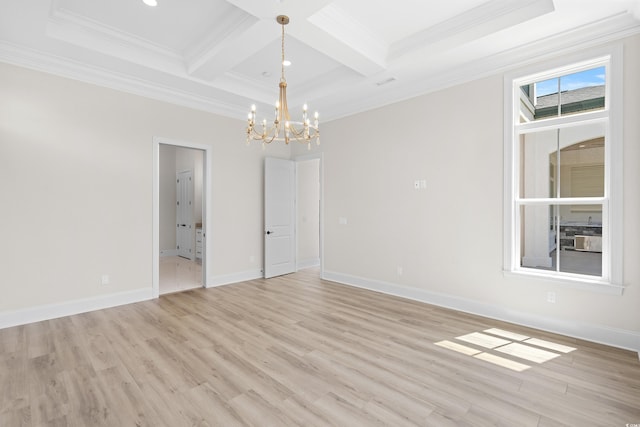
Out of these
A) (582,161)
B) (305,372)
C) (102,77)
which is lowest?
(305,372)

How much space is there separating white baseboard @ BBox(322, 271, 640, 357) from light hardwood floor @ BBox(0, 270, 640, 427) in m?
0.13

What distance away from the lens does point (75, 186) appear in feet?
13.0

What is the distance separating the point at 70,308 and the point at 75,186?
61.7 inches

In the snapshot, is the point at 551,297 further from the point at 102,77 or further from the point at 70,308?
the point at 102,77

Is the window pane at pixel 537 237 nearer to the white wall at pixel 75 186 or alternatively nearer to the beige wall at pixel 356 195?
the beige wall at pixel 356 195

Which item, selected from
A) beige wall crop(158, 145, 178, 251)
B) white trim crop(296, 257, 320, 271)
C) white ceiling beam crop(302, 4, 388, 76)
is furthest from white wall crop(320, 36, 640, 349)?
beige wall crop(158, 145, 178, 251)

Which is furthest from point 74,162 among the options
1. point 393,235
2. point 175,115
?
point 393,235

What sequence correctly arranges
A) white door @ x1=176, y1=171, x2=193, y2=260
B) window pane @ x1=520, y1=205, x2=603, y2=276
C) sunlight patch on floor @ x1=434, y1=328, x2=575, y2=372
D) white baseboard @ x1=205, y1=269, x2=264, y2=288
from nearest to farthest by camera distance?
1. sunlight patch on floor @ x1=434, y1=328, x2=575, y2=372
2. window pane @ x1=520, y1=205, x2=603, y2=276
3. white baseboard @ x1=205, y1=269, x2=264, y2=288
4. white door @ x1=176, y1=171, x2=193, y2=260

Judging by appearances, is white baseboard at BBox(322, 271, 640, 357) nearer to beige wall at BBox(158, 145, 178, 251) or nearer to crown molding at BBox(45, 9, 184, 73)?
crown molding at BBox(45, 9, 184, 73)

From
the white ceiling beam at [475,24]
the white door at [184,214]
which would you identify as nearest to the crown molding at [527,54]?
the white ceiling beam at [475,24]

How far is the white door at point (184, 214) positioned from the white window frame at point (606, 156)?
727 centimetres

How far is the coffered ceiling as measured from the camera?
2998 millimetres

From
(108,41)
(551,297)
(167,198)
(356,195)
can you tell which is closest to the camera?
(551,297)

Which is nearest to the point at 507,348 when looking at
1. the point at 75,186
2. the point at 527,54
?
the point at 527,54
